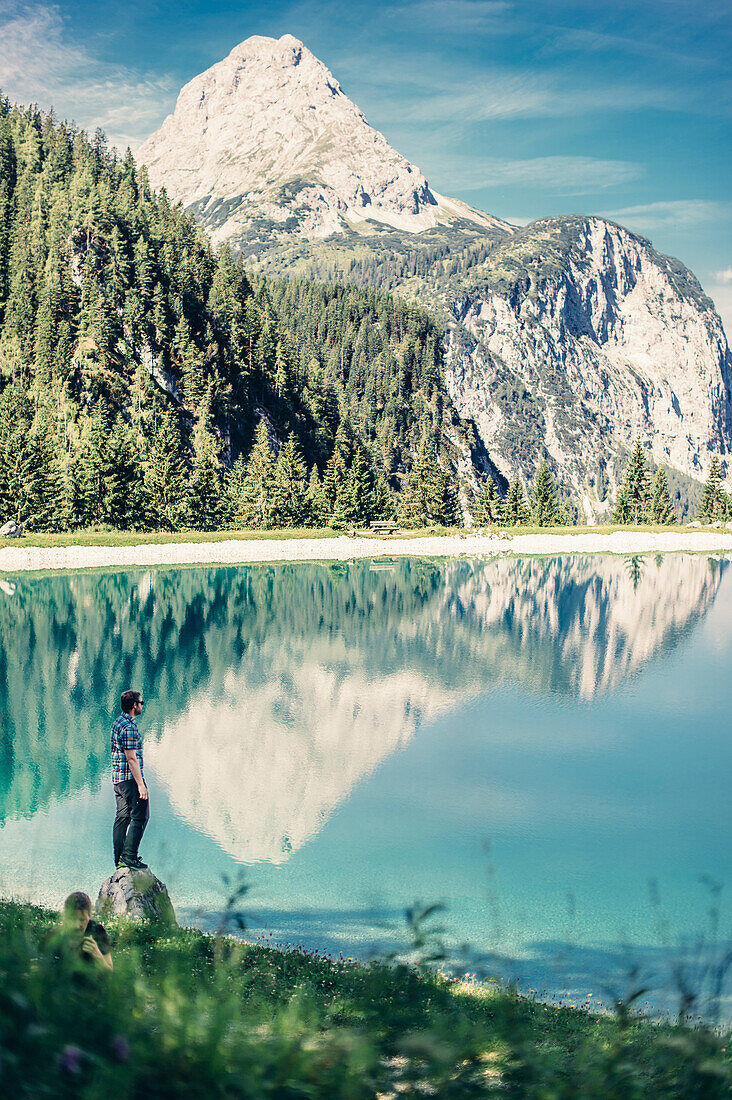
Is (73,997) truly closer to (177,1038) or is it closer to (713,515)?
(177,1038)

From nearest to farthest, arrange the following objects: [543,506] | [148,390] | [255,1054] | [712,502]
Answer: [255,1054], [148,390], [543,506], [712,502]

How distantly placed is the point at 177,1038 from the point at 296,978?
7.10 m

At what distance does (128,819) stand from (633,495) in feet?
445

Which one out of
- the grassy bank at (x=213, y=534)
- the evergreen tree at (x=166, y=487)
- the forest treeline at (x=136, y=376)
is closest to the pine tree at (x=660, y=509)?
the grassy bank at (x=213, y=534)

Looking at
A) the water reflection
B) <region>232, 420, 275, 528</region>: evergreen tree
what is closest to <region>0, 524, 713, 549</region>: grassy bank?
<region>232, 420, 275, 528</region>: evergreen tree

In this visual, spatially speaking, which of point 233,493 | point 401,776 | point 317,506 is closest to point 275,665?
point 401,776

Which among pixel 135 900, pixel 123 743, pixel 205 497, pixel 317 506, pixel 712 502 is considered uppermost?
pixel 712 502

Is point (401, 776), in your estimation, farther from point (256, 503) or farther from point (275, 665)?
point (256, 503)

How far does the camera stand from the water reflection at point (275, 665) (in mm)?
20141

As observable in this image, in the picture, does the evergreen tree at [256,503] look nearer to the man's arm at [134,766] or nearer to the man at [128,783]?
the man at [128,783]

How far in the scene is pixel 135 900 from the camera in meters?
11.3

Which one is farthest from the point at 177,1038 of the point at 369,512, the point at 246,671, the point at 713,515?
the point at 713,515

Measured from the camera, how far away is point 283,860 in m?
15.5

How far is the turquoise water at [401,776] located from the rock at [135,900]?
537 mm
